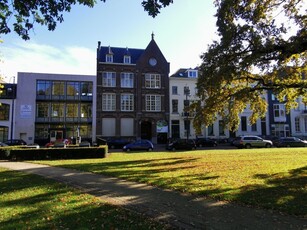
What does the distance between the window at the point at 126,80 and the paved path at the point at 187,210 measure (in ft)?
140

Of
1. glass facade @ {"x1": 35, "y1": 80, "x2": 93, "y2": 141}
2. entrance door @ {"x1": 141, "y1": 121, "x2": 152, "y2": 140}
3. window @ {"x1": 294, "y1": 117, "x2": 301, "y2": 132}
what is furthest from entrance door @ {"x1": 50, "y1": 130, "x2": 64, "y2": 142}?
window @ {"x1": 294, "y1": 117, "x2": 301, "y2": 132}

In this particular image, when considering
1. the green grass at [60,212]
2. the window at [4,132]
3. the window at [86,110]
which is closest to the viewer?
the green grass at [60,212]

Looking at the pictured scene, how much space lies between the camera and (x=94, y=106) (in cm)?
5094

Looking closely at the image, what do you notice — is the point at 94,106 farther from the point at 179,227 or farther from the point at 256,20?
the point at 179,227

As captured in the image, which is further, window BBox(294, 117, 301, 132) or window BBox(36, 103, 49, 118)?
window BBox(294, 117, 301, 132)

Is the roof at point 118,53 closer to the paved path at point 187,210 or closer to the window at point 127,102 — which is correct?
the window at point 127,102

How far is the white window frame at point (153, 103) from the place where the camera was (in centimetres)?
5353

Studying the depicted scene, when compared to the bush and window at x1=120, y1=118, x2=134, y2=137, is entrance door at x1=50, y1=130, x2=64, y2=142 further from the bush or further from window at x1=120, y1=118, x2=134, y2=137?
the bush

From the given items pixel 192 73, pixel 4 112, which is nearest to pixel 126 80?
pixel 192 73

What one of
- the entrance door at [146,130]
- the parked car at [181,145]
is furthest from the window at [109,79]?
the parked car at [181,145]

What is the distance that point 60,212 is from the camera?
7.28 m

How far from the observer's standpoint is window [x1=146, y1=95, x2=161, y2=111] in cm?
5356

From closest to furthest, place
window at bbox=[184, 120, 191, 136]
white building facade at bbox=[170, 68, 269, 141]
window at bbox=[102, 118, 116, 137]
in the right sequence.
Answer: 1. window at bbox=[102, 118, 116, 137]
2. window at bbox=[184, 120, 191, 136]
3. white building facade at bbox=[170, 68, 269, 141]

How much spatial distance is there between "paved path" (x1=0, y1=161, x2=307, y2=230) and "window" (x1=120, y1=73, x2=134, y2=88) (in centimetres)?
4264
